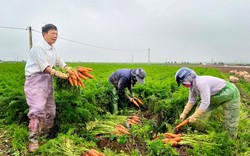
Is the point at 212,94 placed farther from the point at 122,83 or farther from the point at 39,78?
the point at 39,78

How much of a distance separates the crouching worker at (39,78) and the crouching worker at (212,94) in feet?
7.14

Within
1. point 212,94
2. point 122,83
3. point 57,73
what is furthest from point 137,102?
point 57,73

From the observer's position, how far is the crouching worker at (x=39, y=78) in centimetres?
450

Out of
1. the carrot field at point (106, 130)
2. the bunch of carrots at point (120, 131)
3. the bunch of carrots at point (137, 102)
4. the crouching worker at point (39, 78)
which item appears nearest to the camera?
the carrot field at point (106, 130)

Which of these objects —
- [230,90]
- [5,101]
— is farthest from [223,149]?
[5,101]

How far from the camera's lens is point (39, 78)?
15.3ft

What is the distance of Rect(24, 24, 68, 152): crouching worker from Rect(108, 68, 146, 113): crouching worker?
2.10 meters

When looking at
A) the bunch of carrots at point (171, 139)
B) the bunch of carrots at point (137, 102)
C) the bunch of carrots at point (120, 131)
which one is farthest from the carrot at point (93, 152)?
the bunch of carrots at point (137, 102)

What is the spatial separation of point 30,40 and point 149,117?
10.8 meters

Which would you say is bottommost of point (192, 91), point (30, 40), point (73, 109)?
point (73, 109)

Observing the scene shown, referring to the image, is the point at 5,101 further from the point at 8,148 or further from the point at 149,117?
the point at 149,117

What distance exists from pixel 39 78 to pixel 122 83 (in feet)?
7.99

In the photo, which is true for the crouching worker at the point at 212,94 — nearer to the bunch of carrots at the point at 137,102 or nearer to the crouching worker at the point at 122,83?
the crouching worker at the point at 122,83

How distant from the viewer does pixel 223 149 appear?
443cm
